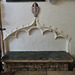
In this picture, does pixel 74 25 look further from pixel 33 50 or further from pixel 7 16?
pixel 7 16

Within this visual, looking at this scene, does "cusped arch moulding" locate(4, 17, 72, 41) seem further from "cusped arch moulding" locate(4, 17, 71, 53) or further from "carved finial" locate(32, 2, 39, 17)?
"carved finial" locate(32, 2, 39, 17)

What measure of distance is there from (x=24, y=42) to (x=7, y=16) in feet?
1.88

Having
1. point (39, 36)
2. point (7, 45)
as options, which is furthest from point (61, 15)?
point (7, 45)

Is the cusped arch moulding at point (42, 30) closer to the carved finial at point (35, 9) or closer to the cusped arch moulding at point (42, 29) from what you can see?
the cusped arch moulding at point (42, 29)

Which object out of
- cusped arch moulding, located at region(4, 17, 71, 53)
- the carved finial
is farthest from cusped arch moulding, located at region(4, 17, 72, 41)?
the carved finial

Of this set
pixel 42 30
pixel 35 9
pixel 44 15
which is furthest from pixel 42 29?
pixel 35 9

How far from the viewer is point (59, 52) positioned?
2328 millimetres

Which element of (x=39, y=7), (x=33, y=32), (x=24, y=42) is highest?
(x=39, y=7)

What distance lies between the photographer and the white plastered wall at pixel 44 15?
89.0 inches

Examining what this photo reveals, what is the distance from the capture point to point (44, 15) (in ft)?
7.50

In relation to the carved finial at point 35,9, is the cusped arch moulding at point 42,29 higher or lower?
lower

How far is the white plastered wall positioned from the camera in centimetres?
226

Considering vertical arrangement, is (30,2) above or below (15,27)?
above

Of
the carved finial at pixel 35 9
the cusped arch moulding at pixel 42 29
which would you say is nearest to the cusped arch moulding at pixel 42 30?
the cusped arch moulding at pixel 42 29
